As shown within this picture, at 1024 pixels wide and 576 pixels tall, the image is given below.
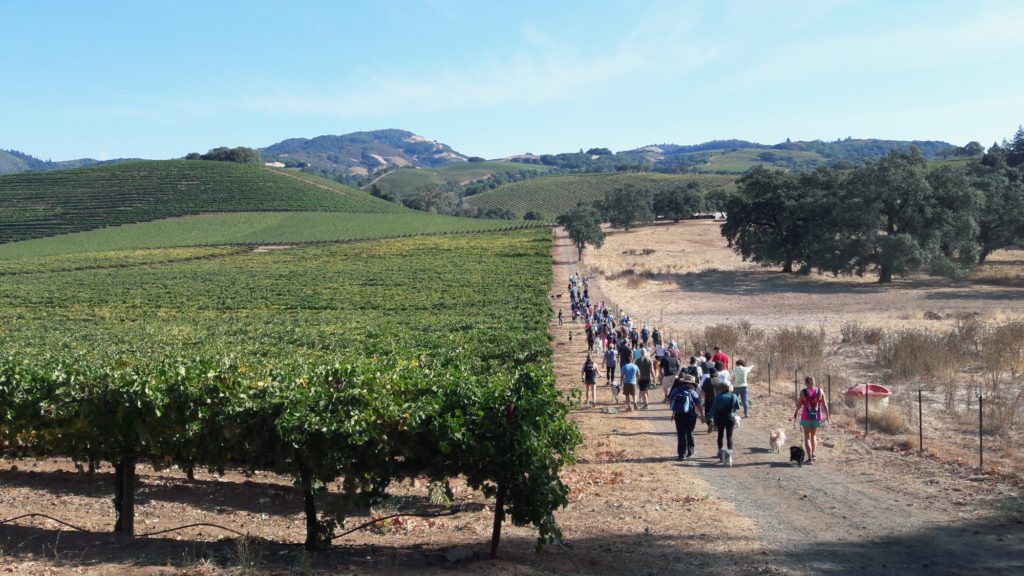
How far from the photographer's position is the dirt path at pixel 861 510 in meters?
8.20

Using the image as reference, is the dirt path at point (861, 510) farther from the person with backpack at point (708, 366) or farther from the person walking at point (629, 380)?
the person walking at point (629, 380)

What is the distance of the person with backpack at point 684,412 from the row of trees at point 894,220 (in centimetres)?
4089

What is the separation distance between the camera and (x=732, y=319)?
121ft

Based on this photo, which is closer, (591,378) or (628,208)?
(591,378)

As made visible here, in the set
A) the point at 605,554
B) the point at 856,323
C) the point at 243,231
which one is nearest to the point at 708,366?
the point at 605,554

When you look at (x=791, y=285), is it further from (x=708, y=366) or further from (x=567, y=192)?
(x=567, y=192)

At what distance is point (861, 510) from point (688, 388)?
11.6 feet

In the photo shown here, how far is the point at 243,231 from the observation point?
102188mm

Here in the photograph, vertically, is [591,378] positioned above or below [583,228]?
below

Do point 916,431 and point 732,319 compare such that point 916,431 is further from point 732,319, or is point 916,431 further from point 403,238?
point 403,238

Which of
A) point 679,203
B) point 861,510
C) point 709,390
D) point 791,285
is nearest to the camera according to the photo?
point 861,510

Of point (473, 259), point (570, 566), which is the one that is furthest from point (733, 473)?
point (473, 259)

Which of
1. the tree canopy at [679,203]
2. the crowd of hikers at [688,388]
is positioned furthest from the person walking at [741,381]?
the tree canopy at [679,203]

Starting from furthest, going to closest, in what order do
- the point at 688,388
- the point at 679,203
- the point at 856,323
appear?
the point at 679,203
the point at 856,323
the point at 688,388
